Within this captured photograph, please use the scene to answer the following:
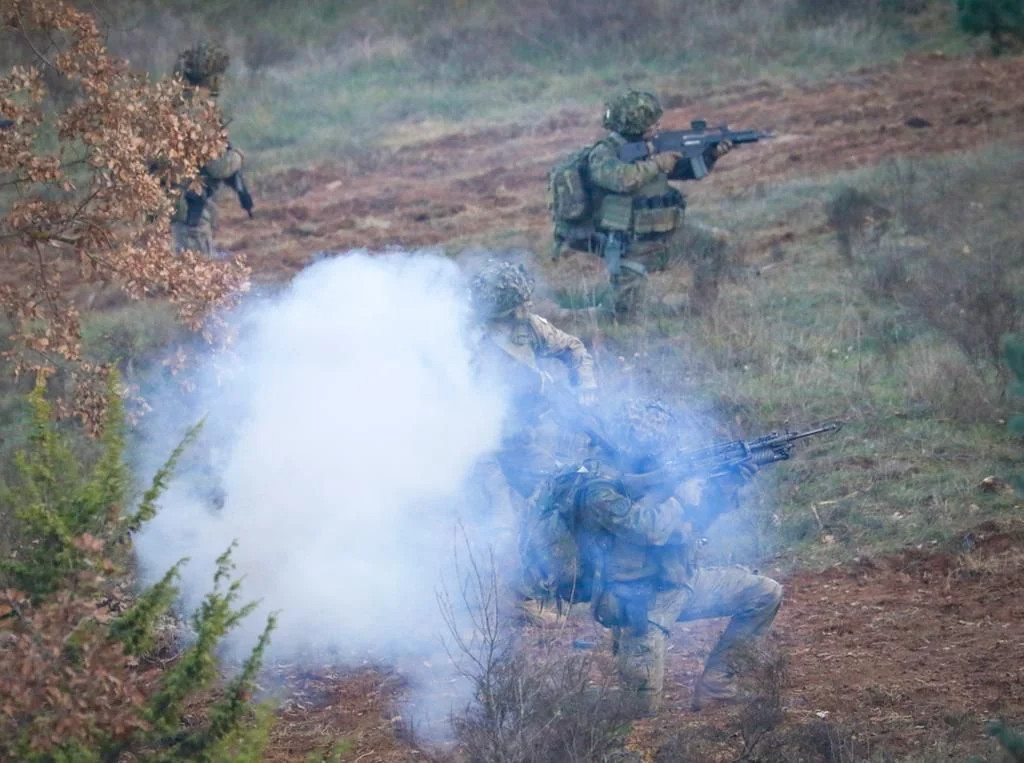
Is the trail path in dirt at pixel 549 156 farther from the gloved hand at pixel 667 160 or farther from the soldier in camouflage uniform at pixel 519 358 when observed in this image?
the soldier in camouflage uniform at pixel 519 358

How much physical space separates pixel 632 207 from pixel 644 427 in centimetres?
612

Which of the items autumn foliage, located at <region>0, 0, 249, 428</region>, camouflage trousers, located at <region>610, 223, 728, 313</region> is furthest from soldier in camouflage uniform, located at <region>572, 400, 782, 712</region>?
camouflage trousers, located at <region>610, 223, 728, 313</region>

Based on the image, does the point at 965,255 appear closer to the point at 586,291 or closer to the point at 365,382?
the point at 586,291

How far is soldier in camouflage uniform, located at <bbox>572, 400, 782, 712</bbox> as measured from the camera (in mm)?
6309

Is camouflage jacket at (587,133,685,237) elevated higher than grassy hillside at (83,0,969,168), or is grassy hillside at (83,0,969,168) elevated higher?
grassy hillside at (83,0,969,168)

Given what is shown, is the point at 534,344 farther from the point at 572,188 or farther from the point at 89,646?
the point at 572,188

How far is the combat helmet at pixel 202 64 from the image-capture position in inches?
494

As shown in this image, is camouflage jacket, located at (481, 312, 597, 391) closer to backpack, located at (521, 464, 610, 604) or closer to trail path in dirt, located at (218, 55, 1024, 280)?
backpack, located at (521, 464, 610, 604)

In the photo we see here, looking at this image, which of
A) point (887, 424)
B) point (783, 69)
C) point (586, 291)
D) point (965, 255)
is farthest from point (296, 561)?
point (783, 69)

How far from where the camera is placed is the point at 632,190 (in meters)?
12.1

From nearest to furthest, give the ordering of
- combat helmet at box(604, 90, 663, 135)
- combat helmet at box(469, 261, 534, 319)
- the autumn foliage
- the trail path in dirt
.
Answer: the autumn foliage, combat helmet at box(469, 261, 534, 319), combat helmet at box(604, 90, 663, 135), the trail path in dirt

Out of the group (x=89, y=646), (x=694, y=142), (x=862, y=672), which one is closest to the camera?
(x=89, y=646)

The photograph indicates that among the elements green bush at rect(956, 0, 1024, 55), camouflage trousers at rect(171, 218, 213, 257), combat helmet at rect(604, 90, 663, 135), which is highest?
green bush at rect(956, 0, 1024, 55)

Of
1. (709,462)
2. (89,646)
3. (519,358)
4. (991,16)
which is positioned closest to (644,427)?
(709,462)
